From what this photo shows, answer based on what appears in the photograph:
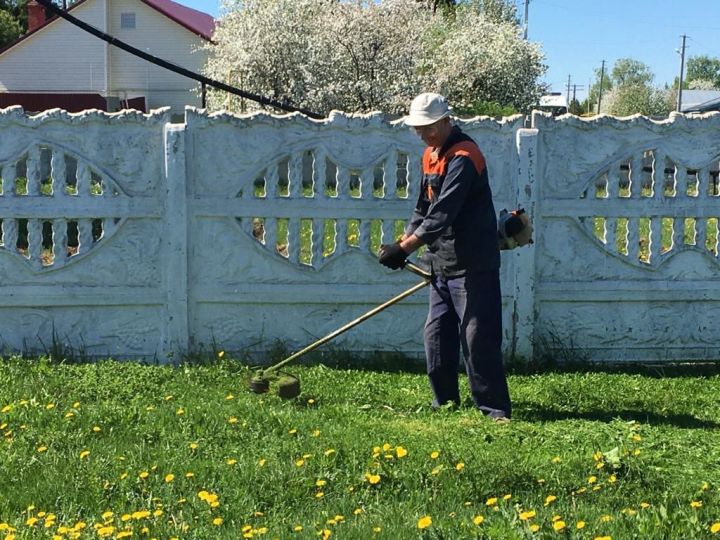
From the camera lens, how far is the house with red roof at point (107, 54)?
159ft

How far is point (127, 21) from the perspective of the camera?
166 ft

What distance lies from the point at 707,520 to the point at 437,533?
4.07ft

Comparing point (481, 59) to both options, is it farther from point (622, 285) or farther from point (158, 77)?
point (622, 285)

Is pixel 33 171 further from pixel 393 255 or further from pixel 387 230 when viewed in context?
pixel 393 255

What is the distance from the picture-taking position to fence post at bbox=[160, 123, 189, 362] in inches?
302

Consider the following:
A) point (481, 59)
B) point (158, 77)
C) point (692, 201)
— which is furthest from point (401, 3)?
point (692, 201)

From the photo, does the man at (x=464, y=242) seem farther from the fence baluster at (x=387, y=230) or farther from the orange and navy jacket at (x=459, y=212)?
the fence baluster at (x=387, y=230)

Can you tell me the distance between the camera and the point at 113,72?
161ft

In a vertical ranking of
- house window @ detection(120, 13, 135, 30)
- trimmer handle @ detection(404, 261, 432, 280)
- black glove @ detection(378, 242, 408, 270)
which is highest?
house window @ detection(120, 13, 135, 30)

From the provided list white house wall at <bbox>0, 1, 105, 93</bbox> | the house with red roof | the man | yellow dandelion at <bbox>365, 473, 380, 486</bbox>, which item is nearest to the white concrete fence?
the man

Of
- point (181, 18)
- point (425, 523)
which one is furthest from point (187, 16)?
point (425, 523)

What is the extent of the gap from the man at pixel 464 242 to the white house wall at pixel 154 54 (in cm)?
4126

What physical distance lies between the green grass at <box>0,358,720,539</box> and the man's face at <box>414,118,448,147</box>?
5.75 feet

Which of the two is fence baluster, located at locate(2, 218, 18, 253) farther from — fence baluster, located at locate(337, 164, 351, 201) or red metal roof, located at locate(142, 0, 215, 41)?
red metal roof, located at locate(142, 0, 215, 41)
